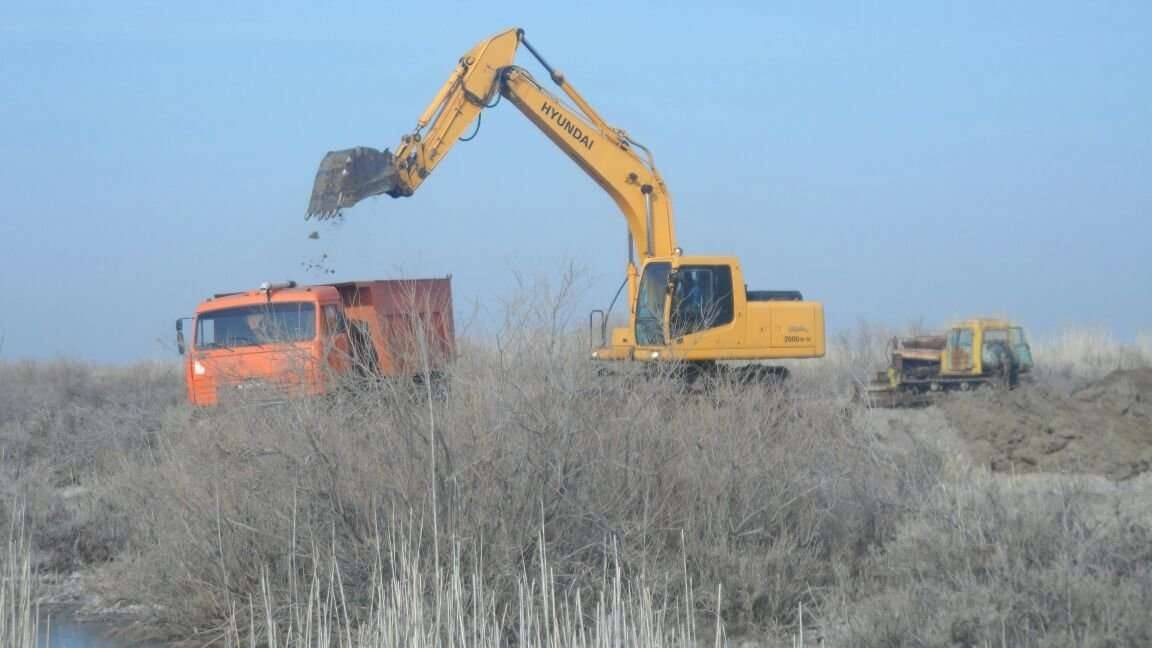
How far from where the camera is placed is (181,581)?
36.1 ft

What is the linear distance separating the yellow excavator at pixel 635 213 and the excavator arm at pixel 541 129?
0.02 meters

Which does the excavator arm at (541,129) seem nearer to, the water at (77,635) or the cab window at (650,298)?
the cab window at (650,298)

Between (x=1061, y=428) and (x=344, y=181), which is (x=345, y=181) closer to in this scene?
(x=344, y=181)

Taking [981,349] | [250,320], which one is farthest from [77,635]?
[981,349]

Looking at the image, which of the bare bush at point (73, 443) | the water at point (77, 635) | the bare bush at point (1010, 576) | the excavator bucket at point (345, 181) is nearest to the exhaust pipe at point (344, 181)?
the excavator bucket at point (345, 181)

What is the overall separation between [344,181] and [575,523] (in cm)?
850

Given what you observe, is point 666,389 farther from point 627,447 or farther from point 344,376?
point 344,376

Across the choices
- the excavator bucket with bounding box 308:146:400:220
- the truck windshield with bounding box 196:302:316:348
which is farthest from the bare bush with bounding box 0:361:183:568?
the excavator bucket with bounding box 308:146:400:220

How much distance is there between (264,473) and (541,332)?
2.44 meters

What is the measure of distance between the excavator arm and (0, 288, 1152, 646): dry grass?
24.5ft

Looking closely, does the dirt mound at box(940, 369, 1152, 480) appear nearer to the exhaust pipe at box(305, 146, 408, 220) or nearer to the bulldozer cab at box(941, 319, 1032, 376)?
the bulldozer cab at box(941, 319, 1032, 376)

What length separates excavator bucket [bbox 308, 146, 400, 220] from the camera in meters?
17.8

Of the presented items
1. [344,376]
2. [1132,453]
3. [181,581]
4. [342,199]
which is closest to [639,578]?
[344,376]

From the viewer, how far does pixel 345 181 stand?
17906 millimetres
